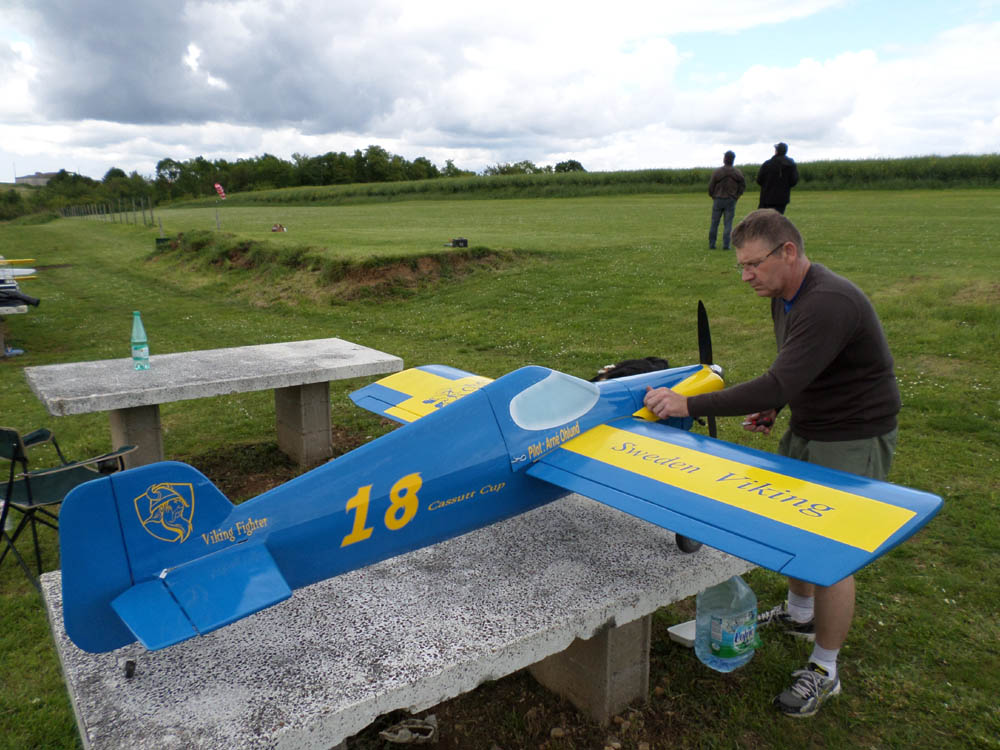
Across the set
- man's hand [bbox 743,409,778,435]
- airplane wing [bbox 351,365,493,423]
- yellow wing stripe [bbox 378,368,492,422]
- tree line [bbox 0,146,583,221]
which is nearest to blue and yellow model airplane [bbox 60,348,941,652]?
man's hand [bbox 743,409,778,435]

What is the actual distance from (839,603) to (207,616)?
117 inches

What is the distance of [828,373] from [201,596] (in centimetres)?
309

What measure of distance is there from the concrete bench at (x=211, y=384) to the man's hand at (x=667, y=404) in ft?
10.7

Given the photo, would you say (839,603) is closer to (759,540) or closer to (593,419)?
(759,540)

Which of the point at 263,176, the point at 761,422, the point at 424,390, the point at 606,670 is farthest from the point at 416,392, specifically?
the point at 263,176

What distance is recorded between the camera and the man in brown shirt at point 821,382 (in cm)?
321

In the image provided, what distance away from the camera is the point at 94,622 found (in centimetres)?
240

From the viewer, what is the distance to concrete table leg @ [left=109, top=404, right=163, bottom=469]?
588cm

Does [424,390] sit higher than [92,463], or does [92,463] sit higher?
[424,390]

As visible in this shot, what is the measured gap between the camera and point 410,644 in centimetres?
278

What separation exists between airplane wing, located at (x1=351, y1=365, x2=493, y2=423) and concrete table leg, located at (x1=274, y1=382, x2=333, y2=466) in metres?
1.11

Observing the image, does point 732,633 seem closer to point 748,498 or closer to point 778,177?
point 748,498

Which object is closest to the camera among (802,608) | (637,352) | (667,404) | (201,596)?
(201,596)

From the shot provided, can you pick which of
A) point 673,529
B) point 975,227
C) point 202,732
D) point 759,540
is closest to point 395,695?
point 202,732
